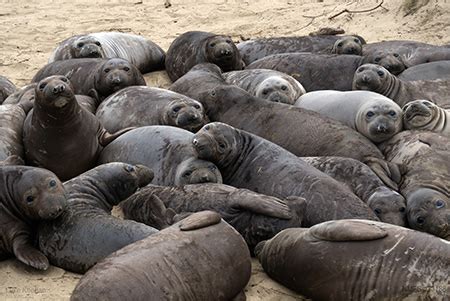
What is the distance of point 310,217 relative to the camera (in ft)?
21.4

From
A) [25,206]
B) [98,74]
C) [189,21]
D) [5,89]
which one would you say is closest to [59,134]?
[25,206]

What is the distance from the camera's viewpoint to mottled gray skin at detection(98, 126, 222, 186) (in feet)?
23.1

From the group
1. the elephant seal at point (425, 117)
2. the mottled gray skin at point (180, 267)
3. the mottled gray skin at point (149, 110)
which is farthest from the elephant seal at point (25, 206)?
the elephant seal at point (425, 117)

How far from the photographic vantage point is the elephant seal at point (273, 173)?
21.4 ft

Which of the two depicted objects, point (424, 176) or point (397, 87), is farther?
point (397, 87)

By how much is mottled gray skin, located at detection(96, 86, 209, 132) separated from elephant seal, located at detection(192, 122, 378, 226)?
721 millimetres

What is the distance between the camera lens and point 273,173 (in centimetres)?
696

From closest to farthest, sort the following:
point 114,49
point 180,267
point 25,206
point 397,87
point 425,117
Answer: point 180,267 → point 25,206 → point 425,117 → point 397,87 → point 114,49

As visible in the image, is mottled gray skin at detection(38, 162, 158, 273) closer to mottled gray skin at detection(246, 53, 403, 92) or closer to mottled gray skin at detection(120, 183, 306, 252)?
mottled gray skin at detection(120, 183, 306, 252)

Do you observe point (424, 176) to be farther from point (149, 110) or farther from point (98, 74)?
point (98, 74)

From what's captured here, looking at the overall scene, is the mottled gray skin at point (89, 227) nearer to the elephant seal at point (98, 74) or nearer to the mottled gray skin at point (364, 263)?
the mottled gray skin at point (364, 263)

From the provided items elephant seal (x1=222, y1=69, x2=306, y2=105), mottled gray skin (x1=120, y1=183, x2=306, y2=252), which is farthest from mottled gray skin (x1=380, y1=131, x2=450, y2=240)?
elephant seal (x1=222, y1=69, x2=306, y2=105)

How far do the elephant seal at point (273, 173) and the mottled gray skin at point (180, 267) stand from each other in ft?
3.12

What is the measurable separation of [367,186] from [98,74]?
3.40 m
